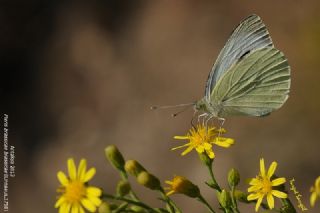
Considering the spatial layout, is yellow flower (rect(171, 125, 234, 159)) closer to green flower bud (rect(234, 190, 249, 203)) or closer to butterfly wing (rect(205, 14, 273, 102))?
green flower bud (rect(234, 190, 249, 203))

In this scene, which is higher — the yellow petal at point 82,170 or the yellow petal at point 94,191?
the yellow petal at point 82,170

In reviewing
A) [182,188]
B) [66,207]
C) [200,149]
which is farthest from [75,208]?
[200,149]

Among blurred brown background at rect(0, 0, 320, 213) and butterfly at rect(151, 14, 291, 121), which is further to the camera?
blurred brown background at rect(0, 0, 320, 213)

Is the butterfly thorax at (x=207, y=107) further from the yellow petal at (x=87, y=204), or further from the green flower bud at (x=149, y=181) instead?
the yellow petal at (x=87, y=204)

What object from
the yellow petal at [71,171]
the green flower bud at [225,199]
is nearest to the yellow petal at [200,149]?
the green flower bud at [225,199]

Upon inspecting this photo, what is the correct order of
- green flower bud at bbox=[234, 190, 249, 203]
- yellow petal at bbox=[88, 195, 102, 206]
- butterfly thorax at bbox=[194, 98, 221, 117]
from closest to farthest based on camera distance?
1. yellow petal at bbox=[88, 195, 102, 206]
2. green flower bud at bbox=[234, 190, 249, 203]
3. butterfly thorax at bbox=[194, 98, 221, 117]

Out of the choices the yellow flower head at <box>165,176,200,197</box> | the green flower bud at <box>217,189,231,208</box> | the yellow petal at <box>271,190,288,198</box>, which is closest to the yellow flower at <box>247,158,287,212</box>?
the yellow petal at <box>271,190,288,198</box>

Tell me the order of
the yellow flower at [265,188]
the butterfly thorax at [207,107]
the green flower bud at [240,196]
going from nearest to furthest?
the yellow flower at [265,188]
the green flower bud at [240,196]
the butterfly thorax at [207,107]

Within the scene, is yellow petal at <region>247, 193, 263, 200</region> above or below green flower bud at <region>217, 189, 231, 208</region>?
above

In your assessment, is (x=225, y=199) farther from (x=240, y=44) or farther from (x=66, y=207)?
(x=240, y=44)
